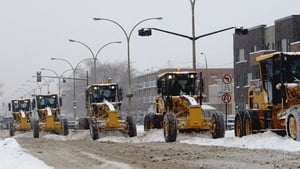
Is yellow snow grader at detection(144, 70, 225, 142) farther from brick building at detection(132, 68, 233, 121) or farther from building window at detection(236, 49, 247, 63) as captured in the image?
brick building at detection(132, 68, 233, 121)

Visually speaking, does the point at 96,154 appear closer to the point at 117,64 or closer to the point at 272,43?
the point at 272,43

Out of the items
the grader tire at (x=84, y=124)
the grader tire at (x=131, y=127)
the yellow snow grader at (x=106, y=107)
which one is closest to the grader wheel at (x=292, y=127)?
the grader tire at (x=131, y=127)

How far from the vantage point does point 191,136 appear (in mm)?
28594

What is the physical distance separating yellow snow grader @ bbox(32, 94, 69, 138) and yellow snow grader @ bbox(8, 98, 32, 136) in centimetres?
295

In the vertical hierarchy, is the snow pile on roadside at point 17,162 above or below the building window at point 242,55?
below

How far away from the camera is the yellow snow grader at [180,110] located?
27.6 meters

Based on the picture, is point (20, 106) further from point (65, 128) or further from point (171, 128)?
point (171, 128)

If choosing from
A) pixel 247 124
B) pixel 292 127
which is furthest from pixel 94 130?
pixel 292 127

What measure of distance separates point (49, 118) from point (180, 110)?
62.9 ft

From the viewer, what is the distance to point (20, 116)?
2168 inches

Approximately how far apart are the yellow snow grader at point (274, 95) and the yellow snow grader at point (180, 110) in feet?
9.95

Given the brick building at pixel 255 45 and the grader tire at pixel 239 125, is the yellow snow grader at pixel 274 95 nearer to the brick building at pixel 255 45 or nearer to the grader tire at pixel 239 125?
the grader tire at pixel 239 125

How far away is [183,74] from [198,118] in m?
3.94

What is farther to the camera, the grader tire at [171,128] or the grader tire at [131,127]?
the grader tire at [131,127]
